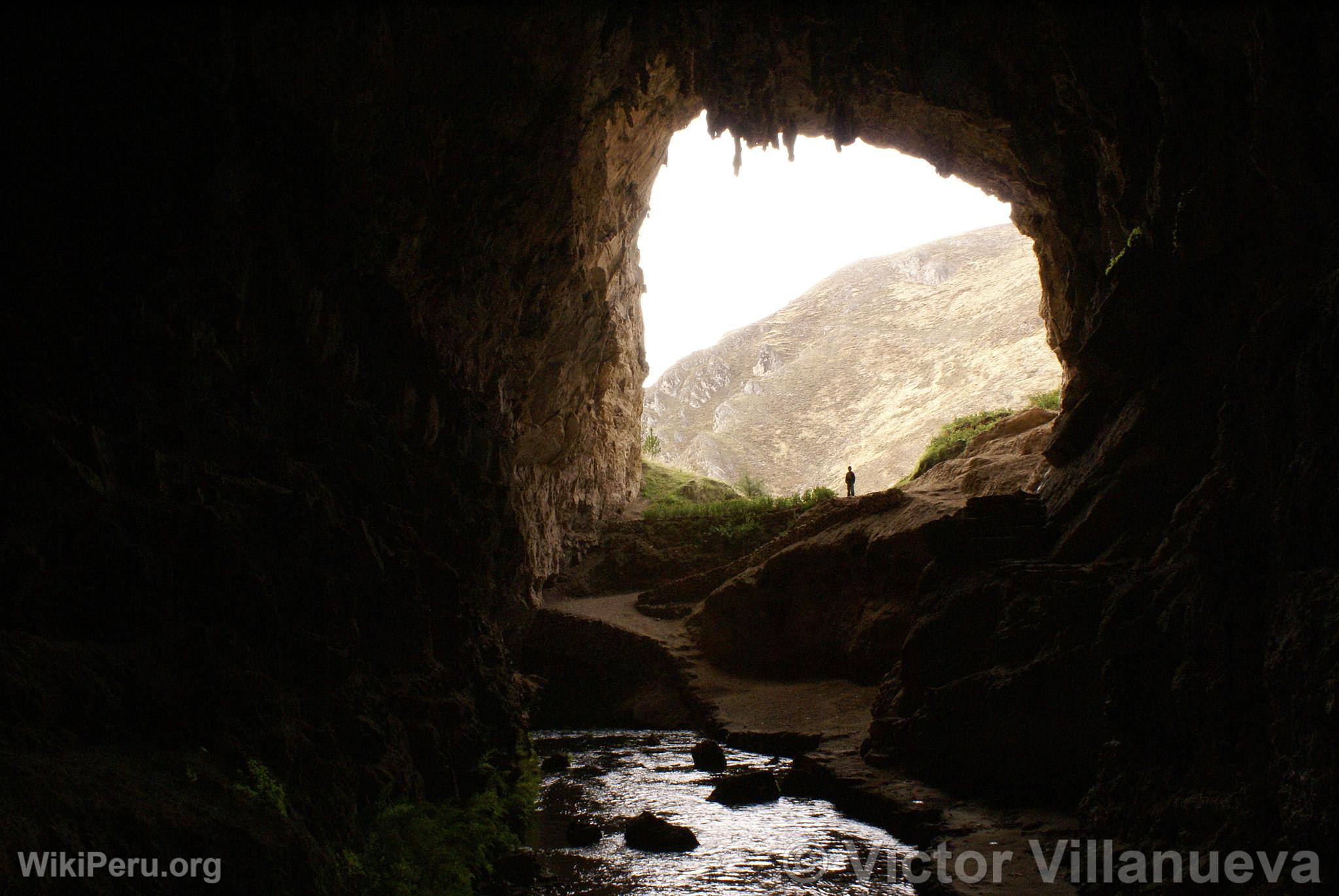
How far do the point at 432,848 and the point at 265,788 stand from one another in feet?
5.88

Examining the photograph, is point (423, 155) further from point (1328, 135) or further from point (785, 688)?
point (785, 688)

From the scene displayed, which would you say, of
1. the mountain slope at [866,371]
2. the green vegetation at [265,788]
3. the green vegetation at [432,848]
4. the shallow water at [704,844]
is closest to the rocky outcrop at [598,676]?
the shallow water at [704,844]

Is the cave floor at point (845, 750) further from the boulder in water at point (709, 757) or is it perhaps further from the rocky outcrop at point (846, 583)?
the boulder in water at point (709, 757)

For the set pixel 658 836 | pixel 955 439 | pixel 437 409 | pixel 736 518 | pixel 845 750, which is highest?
pixel 955 439

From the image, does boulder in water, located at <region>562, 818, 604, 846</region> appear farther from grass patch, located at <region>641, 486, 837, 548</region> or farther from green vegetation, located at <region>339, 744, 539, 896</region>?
grass patch, located at <region>641, 486, 837, 548</region>

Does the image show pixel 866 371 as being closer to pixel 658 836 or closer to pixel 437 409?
pixel 437 409

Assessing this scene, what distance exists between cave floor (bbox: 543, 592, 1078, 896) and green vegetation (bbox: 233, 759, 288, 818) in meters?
5.74

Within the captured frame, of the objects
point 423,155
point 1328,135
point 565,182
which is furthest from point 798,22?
point 1328,135

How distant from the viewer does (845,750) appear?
44.5 ft

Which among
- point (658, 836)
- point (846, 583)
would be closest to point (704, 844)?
point (658, 836)

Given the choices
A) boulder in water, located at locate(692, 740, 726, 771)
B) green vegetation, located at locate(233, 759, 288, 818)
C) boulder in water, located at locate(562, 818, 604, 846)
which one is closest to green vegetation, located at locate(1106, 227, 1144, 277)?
boulder in water, located at locate(692, 740, 726, 771)

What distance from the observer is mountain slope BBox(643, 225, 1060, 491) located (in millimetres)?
63844

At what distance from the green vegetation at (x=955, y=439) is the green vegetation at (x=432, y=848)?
74.0ft

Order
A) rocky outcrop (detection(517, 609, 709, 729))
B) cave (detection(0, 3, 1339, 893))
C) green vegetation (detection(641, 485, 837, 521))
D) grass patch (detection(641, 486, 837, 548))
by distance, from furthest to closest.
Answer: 1. green vegetation (detection(641, 485, 837, 521))
2. grass patch (detection(641, 486, 837, 548))
3. rocky outcrop (detection(517, 609, 709, 729))
4. cave (detection(0, 3, 1339, 893))
